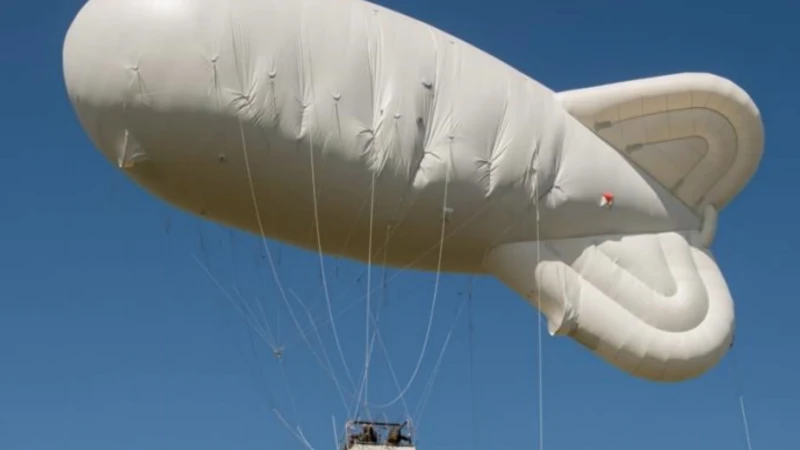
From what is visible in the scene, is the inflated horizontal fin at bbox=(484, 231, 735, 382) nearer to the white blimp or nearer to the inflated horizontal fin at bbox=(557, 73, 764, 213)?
the white blimp

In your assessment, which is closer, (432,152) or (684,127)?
(432,152)

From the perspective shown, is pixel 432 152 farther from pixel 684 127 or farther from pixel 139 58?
pixel 684 127

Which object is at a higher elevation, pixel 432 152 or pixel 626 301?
pixel 432 152

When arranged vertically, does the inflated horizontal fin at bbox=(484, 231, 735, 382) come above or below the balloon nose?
below

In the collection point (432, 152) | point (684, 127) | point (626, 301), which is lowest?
point (626, 301)

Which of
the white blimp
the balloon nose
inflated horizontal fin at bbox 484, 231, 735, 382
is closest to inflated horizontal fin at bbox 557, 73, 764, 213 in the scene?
the white blimp

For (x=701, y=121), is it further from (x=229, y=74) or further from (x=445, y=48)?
(x=229, y=74)

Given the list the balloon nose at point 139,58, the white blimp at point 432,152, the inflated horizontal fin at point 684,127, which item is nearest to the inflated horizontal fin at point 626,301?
the white blimp at point 432,152

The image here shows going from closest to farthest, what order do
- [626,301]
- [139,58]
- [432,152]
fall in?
[139,58] → [432,152] → [626,301]

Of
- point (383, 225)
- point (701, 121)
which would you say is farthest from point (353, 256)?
point (701, 121)

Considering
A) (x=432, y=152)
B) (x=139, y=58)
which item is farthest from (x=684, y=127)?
(x=139, y=58)
